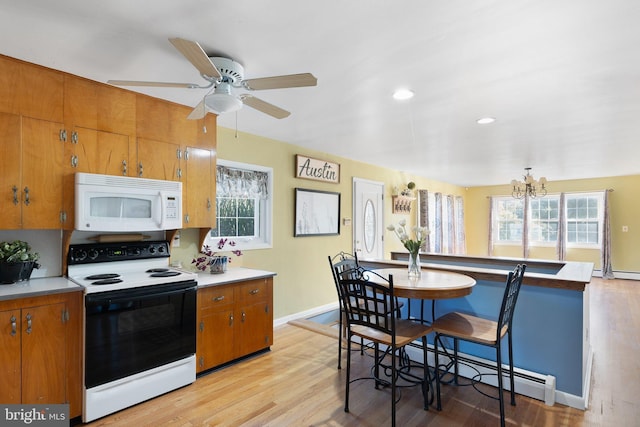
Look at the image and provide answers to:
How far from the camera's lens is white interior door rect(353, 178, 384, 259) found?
5418 mm

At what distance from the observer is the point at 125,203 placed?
8.45 feet

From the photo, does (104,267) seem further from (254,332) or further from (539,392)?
(539,392)

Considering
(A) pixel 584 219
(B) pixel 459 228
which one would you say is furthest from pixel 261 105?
(A) pixel 584 219

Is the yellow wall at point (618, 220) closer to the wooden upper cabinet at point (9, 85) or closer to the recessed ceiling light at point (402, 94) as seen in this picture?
the recessed ceiling light at point (402, 94)

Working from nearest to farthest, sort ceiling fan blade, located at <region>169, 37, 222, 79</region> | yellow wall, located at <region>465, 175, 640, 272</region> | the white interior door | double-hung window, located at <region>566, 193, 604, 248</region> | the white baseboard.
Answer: ceiling fan blade, located at <region>169, 37, 222, 79</region>, the white baseboard, the white interior door, yellow wall, located at <region>465, 175, 640, 272</region>, double-hung window, located at <region>566, 193, 604, 248</region>

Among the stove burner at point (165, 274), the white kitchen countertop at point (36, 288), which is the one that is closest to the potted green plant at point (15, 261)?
the white kitchen countertop at point (36, 288)

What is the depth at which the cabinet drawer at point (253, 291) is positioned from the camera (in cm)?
301

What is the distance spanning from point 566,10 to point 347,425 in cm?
260

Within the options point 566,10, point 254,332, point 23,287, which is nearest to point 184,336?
point 254,332

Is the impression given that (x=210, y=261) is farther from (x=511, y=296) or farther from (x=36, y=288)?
(x=511, y=296)

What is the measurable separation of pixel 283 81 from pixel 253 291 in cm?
201

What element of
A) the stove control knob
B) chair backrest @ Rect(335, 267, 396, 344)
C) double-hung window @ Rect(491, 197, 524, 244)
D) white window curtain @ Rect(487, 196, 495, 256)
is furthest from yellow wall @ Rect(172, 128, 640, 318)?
double-hung window @ Rect(491, 197, 524, 244)

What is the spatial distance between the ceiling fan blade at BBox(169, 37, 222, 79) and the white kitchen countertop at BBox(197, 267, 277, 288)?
66.2 inches

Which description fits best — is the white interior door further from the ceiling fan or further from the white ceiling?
the ceiling fan
